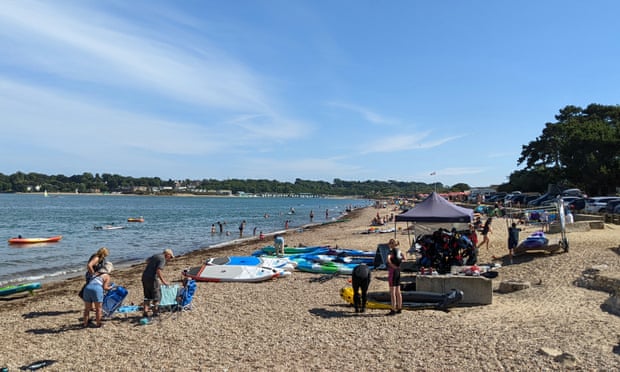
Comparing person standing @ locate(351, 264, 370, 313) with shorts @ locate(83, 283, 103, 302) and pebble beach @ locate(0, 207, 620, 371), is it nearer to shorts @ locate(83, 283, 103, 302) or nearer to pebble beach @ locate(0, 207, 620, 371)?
pebble beach @ locate(0, 207, 620, 371)

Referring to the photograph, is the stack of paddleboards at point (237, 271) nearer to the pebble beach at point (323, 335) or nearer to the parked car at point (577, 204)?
the pebble beach at point (323, 335)

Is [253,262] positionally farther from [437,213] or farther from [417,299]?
[417,299]

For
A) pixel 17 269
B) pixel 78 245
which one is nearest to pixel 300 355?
pixel 17 269

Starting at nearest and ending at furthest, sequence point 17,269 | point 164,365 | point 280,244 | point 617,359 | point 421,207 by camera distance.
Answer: point 617,359 → point 164,365 → point 421,207 → point 280,244 → point 17,269

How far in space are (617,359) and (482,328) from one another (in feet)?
6.75

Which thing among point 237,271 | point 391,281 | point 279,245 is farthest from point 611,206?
point 237,271

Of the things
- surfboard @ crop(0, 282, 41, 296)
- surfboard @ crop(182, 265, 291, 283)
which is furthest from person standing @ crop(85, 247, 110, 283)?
surfboard @ crop(0, 282, 41, 296)

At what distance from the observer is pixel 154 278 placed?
8641 mm

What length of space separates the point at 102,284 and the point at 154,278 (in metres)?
0.97

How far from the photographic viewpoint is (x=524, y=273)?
39.9 feet

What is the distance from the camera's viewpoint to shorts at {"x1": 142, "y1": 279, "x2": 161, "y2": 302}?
865cm

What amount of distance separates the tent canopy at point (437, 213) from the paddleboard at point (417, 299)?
13.0 ft

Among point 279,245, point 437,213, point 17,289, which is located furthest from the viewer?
point 279,245

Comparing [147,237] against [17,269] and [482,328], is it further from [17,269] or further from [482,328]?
[482,328]
